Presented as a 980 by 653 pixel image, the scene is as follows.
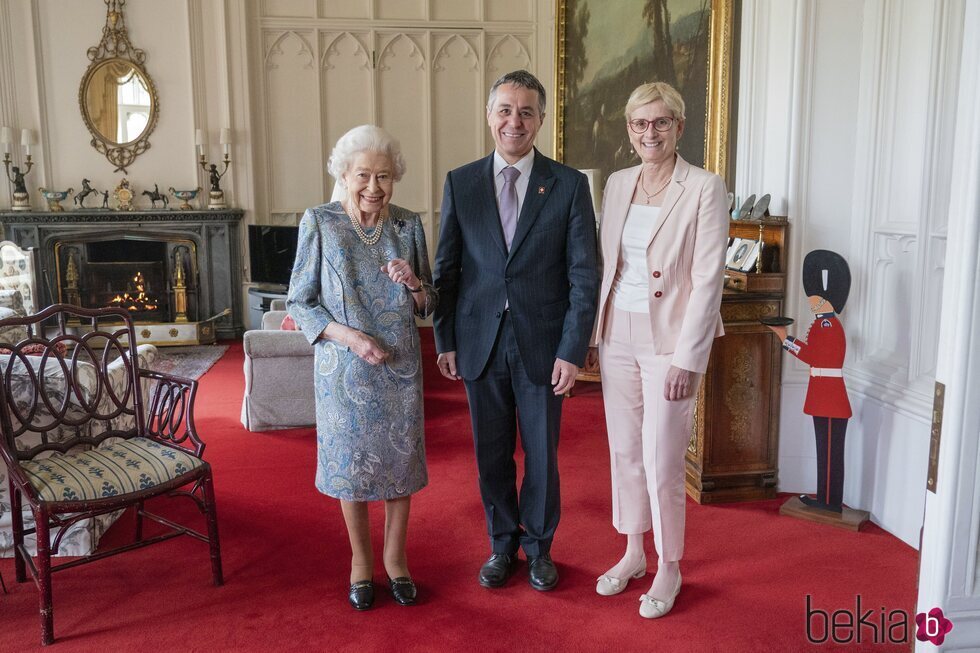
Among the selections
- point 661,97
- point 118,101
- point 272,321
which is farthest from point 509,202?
point 118,101

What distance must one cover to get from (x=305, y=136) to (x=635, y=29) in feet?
14.1

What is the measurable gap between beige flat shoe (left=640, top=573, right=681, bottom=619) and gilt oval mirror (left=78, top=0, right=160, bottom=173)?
24.6ft

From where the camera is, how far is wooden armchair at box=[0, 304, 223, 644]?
278cm

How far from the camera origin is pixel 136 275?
8625 mm

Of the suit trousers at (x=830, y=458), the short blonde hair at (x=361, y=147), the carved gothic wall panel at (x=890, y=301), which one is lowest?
the suit trousers at (x=830, y=458)

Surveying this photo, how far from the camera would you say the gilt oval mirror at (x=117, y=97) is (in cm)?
833

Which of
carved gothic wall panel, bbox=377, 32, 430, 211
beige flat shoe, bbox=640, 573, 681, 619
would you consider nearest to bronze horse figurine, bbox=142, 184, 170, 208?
carved gothic wall panel, bbox=377, 32, 430, 211

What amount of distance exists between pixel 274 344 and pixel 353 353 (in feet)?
8.22

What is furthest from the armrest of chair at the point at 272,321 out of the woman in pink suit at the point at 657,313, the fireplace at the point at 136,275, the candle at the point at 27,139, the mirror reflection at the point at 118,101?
the candle at the point at 27,139

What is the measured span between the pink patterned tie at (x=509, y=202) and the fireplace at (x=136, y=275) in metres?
6.43

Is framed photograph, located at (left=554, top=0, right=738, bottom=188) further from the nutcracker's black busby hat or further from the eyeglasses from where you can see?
the eyeglasses

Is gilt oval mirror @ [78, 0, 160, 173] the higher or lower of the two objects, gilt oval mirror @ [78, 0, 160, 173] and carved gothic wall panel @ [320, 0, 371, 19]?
the lower

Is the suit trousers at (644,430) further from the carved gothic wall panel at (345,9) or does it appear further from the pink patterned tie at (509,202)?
the carved gothic wall panel at (345,9)

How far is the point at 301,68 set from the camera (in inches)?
345
